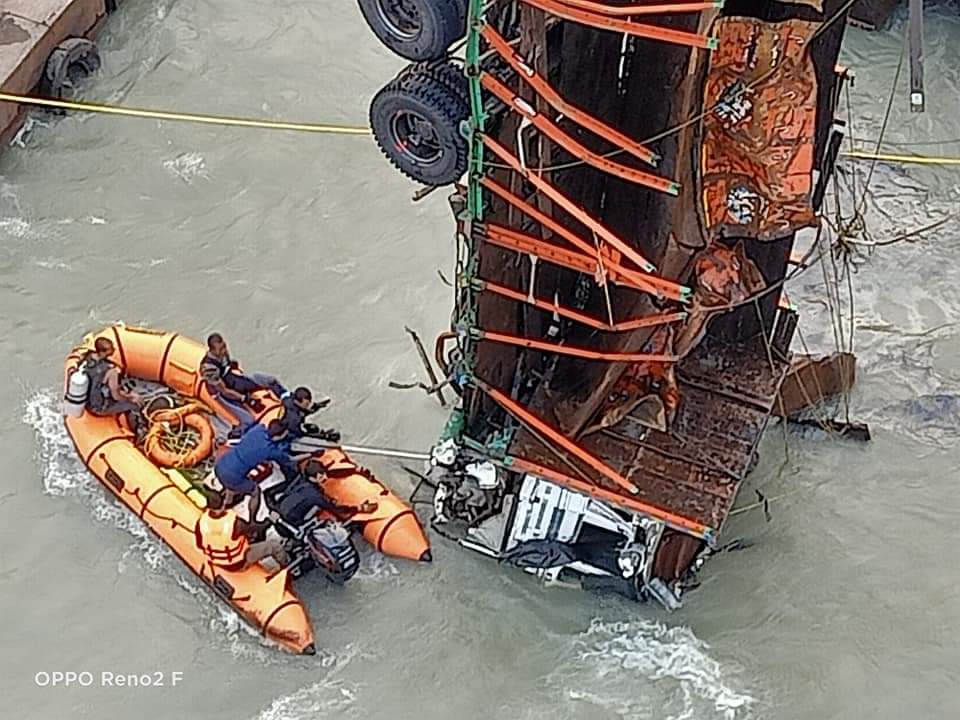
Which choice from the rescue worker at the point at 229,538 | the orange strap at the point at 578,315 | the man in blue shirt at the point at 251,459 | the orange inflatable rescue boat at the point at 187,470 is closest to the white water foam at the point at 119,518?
the orange inflatable rescue boat at the point at 187,470

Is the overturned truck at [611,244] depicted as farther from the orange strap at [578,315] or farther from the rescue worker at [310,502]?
the rescue worker at [310,502]

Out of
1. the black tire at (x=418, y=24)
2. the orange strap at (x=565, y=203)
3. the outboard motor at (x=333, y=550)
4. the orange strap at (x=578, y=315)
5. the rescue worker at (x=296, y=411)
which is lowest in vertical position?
the outboard motor at (x=333, y=550)

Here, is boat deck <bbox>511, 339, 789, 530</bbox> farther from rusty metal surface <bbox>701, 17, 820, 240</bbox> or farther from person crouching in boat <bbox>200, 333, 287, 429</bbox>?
person crouching in boat <bbox>200, 333, 287, 429</bbox>

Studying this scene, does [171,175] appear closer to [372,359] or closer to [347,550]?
[372,359]

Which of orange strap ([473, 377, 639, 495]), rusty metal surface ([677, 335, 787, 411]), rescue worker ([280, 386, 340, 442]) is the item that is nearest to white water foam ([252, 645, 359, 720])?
rescue worker ([280, 386, 340, 442])

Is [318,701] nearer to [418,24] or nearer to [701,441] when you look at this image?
[701,441]

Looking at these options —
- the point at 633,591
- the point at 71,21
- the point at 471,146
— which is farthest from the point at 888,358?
the point at 71,21
